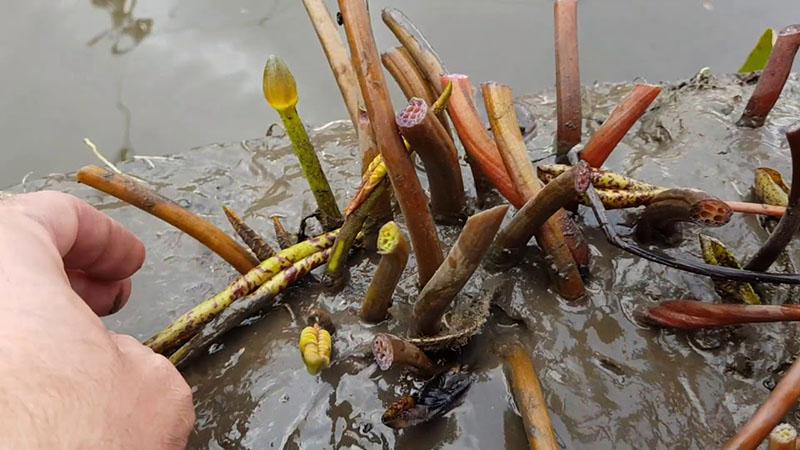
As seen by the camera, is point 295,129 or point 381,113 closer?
point 381,113

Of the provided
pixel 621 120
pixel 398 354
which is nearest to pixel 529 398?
pixel 398 354

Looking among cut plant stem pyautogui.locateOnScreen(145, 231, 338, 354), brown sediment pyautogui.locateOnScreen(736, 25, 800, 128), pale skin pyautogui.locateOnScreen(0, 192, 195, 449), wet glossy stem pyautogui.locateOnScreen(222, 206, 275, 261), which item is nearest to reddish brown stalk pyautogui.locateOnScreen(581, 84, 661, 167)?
brown sediment pyautogui.locateOnScreen(736, 25, 800, 128)

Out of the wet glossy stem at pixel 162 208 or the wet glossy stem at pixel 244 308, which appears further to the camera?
the wet glossy stem at pixel 244 308

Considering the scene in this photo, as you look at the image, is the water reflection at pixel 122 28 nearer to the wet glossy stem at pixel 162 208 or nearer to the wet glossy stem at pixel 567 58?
the wet glossy stem at pixel 162 208

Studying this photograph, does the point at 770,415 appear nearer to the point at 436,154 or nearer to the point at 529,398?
the point at 529,398

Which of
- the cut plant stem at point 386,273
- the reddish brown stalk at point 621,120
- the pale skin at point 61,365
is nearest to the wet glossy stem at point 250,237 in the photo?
the cut plant stem at point 386,273

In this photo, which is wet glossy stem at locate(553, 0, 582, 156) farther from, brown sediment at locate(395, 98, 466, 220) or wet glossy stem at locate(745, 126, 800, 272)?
wet glossy stem at locate(745, 126, 800, 272)

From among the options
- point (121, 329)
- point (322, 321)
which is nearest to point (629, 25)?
point (322, 321)
